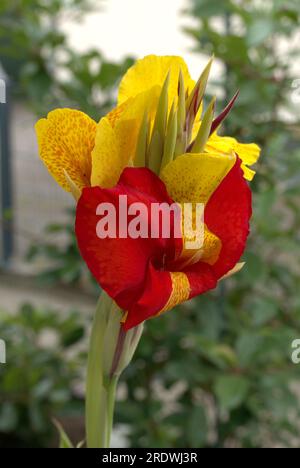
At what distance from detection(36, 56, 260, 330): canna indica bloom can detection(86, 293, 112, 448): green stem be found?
0.02 metres

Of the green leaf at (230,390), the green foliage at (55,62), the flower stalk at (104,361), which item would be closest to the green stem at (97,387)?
the flower stalk at (104,361)

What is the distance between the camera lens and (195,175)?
211mm

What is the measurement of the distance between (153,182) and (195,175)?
14mm

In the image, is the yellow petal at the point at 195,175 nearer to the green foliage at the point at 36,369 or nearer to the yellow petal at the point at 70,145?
the yellow petal at the point at 70,145

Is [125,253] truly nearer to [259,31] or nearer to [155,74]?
[155,74]

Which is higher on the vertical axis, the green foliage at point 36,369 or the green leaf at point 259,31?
the green leaf at point 259,31

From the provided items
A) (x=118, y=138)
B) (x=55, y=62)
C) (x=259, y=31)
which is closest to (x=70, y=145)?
(x=118, y=138)

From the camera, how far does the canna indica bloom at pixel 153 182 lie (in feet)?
0.66

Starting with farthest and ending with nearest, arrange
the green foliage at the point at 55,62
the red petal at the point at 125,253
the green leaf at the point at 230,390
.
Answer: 1. the green foliage at the point at 55,62
2. the green leaf at the point at 230,390
3. the red petal at the point at 125,253

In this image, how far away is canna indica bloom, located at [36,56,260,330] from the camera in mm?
202

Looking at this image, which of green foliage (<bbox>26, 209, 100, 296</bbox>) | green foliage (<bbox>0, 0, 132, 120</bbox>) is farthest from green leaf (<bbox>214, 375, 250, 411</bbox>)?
green foliage (<bbox>0, 0, 132, 120</bbox>)

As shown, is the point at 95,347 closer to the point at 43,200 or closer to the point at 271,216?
the point at 271,216

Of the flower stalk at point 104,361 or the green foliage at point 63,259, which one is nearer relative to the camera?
the flower stalk at point 104,361

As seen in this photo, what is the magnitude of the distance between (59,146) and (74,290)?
2.36 metres
